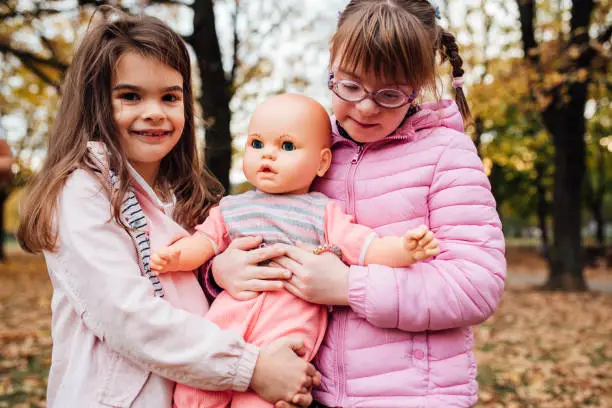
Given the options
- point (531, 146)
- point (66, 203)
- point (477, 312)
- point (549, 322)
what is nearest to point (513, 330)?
point (549, 322)

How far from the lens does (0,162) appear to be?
2137 mm

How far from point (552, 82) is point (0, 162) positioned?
9329 millimetres

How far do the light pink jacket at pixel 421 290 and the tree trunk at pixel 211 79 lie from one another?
4.47 m

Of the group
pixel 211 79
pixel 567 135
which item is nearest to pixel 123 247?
pixel 211 79

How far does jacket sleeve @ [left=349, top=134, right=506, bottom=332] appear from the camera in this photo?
179 centimetres

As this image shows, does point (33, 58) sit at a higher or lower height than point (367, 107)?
higher

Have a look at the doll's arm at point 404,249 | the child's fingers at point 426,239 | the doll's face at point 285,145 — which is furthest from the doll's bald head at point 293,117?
the child's fingers at point 426,239

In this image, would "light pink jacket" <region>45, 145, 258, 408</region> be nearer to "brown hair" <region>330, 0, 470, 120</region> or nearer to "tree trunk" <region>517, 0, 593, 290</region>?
"brown hair" <region>330, 0, 470, 120</region>

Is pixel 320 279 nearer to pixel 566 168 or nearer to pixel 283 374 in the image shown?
pixel 283 374

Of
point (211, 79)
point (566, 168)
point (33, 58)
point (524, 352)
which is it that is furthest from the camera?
point (566, 168)

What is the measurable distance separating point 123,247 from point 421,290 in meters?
1.02

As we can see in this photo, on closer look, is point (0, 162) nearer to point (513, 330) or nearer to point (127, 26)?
point (127, 26)

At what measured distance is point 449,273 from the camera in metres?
1.81

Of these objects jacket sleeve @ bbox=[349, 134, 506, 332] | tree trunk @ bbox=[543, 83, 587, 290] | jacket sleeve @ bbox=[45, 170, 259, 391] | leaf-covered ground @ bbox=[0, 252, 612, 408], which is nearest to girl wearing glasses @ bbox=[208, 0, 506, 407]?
jacket sleeve @ bbox=[349, 134, 506, 332]
